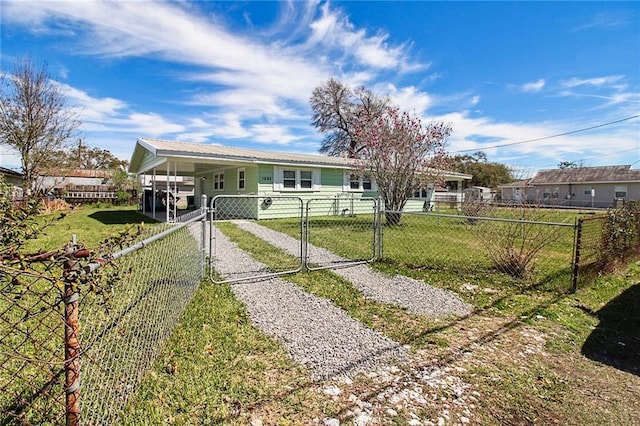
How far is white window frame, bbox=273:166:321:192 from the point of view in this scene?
1446 centimetres

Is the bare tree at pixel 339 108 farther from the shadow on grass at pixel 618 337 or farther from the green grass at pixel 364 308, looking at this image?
the shadow on grass at pixel 618 337

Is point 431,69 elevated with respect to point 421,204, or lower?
elevated

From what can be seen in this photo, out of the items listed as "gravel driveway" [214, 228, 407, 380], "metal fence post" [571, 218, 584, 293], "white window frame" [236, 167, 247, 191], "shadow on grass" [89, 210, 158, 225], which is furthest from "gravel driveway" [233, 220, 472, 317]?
"shadow on grass" [89, 210, 158, 225]

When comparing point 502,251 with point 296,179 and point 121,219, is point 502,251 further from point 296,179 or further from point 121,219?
point 121,219

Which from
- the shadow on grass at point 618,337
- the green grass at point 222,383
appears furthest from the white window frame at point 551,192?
the green grass at point 222,383

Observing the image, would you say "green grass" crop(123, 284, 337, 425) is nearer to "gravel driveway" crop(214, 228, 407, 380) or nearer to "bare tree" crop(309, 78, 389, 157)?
"gravel driveway" crop(214, 228, 407, 380)

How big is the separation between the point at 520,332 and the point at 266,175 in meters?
11.9

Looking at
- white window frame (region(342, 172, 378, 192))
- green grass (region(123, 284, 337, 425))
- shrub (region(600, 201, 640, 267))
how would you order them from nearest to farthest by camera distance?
green grass (region(123, 284, 337, 425)) → shrub (region(600, 201, 640, 267)) → white window frame (region(342, 172, 378, 192))

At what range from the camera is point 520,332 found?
3654 mm

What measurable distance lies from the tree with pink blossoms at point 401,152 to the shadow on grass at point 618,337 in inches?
294

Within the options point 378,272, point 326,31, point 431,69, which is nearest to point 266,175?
point 326,31

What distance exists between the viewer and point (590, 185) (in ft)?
107

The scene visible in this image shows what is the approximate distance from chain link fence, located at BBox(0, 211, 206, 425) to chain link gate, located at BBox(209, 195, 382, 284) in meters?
1.54

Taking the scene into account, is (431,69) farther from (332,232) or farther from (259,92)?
(332,232)
